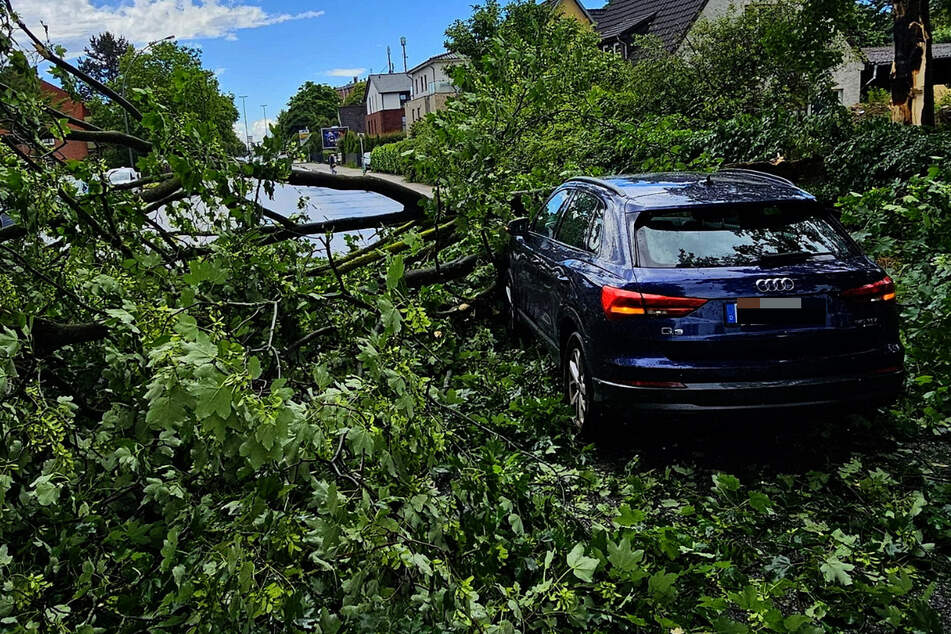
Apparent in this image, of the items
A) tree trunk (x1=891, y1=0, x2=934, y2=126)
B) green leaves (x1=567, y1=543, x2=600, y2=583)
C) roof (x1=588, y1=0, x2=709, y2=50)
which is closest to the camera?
green leaves (x1=567, y1=543, x2=600, y2=583)

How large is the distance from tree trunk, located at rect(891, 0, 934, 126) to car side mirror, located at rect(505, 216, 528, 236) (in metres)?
11.1

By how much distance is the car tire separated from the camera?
522cm

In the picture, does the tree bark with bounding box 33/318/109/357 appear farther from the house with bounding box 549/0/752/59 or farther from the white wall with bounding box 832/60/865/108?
the white wall with bounding box 832/60/865/108

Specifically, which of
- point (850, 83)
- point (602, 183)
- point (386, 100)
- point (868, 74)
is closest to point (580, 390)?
point (602, 183)

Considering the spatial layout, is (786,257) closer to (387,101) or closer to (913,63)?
(913,63)

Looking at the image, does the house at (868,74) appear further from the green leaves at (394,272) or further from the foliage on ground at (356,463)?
the green leaves at (394,272)

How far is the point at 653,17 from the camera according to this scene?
45344mm

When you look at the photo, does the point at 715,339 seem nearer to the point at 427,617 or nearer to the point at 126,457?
the point at 427,617

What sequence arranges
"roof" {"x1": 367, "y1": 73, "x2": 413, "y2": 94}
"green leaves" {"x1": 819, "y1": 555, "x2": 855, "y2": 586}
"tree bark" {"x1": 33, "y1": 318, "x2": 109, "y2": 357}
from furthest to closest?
1. "roof" {"x1": 367, "y1": 73, "x2": 413, "y2": 94}
2. "tree bark" {"x1": 33, "y1": 318, "x2": 109, "y2": 357}
3. "green leaves" {"x1": 819, "y1": 555, "x2": 855, "y2": 586}

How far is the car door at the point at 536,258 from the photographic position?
21.3 feet

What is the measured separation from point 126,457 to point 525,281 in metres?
4.56

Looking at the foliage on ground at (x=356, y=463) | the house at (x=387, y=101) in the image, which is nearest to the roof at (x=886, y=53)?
the foliage on ground at (x=356, y=463)

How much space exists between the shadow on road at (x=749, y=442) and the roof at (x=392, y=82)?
376 feet

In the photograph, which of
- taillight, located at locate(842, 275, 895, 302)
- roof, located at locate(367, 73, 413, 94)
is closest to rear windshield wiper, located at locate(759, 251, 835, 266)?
taillight, located at locate(842, 275, 895, 302)
